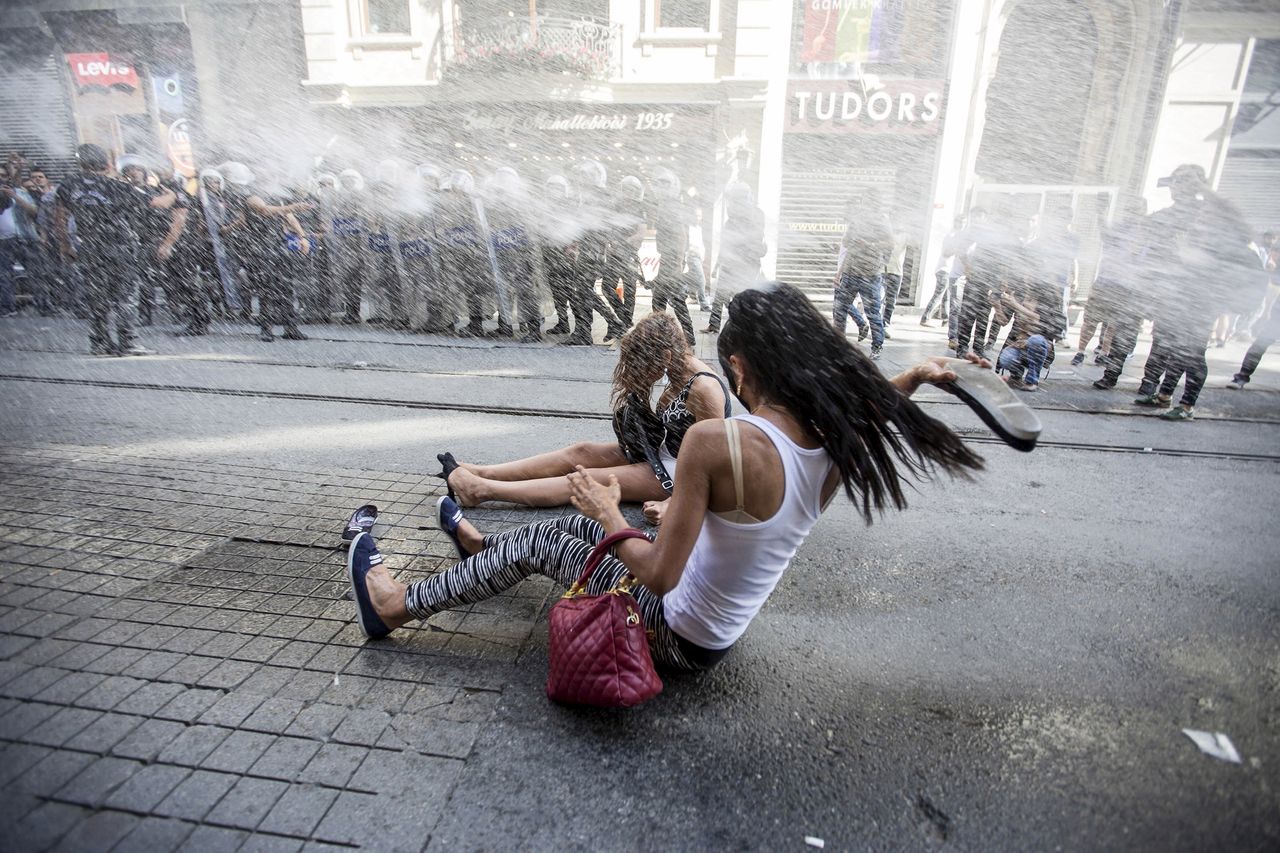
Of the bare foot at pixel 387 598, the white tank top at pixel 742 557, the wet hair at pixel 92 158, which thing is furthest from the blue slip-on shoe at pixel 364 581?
the wet hair at pixel 92 158

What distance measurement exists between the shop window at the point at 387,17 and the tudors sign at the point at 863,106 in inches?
372

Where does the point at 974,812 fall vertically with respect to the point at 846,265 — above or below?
below

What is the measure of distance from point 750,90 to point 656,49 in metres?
2.61

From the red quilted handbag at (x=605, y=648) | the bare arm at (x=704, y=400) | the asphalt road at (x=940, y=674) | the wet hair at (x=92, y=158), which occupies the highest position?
the wet hair at (x=92, y=158)

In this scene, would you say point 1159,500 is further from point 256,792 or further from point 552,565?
point 256,792

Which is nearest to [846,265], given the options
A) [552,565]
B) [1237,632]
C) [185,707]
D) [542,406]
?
[542,406]

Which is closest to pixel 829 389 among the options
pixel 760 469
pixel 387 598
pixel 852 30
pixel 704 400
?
pixel 760 469

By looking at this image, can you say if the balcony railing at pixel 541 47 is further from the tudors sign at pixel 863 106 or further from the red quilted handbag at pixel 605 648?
the red quilted handbag at pixel 605 648

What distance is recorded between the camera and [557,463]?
13.5ft

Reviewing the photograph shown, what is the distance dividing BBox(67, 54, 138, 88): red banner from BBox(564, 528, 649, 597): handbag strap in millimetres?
20649

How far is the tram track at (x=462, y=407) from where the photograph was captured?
223 inches

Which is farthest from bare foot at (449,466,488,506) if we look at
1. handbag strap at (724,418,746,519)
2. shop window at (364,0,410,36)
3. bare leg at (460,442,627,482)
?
shop window at (364,0,410,36)

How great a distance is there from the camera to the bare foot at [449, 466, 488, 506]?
3965mm

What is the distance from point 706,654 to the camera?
7.86ft
